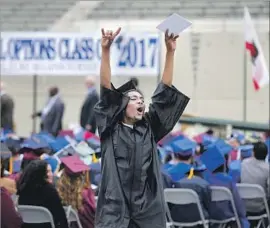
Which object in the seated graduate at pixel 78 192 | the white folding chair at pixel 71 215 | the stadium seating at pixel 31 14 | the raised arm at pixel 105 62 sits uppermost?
the stadium seating at pixel 31 14

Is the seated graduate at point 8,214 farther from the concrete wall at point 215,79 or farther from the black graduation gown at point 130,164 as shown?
the concrete wall at point 215,79

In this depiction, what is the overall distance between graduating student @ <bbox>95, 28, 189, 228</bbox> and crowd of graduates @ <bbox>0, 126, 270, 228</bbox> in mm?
897

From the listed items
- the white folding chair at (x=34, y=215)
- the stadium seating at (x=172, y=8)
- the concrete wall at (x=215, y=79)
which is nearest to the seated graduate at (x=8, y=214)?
the white folding chair at (x=34, y=215)

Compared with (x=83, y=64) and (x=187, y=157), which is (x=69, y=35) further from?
(x=187, y=157)

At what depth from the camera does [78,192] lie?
8062 mm

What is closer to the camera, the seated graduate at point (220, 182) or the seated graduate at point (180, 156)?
the seated graduate at point (220, 182)

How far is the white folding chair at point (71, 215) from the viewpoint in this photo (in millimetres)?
7902

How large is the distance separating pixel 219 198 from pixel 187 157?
2.21 feet

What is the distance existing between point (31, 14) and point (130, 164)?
23.1 m

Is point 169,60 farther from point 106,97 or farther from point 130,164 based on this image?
point 130,164

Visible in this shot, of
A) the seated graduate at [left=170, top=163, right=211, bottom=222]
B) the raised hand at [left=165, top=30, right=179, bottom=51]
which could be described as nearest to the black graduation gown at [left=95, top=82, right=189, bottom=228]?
the raised hand at [left=165, top=30, right=179, bottom=51]

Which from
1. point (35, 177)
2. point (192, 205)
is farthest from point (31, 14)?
point (35, 177)

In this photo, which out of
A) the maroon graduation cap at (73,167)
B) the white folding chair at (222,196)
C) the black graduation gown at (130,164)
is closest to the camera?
the black graduation gown at (130,164)

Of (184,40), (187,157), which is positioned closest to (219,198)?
(187,157)
